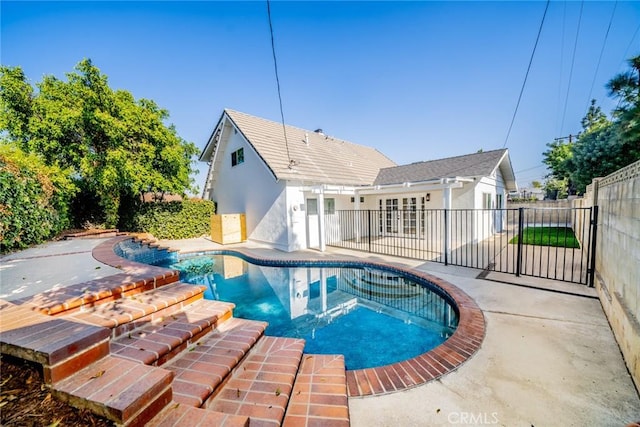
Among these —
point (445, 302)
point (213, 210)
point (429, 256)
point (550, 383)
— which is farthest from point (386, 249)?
point (213, 210)

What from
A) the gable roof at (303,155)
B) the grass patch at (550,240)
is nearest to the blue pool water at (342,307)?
the gable roof at (303,155)

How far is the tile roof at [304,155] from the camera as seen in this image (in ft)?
38.1

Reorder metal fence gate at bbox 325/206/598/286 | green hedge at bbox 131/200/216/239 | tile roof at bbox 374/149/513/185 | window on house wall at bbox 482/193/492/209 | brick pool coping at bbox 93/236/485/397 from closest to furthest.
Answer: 1. brick pool coping at bbox 93/236/485/397
2. metal fence gate at bbox 325/206/598/286
3. tile roof at bbox 374/149/513/185
4. window on house wall at bbox 482/193/492/209
5. green hedge at bbox 131/200/216/239

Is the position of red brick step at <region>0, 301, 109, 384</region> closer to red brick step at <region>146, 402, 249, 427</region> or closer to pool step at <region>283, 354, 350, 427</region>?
red brick step at <region>146, 402, 249, 427</region>

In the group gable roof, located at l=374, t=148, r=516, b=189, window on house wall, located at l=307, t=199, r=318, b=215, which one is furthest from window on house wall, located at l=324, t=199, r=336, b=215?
gable roof, located at l=374, t=148, r=516, b=189

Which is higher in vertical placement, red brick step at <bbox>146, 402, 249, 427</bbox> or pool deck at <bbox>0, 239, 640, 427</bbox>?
red brick step at <bbox>146, 402, 249, 427</bbox>

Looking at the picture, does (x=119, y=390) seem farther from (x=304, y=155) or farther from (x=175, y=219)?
(x=175, y=219)

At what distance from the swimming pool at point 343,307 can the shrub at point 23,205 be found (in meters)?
4.42

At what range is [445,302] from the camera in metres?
5.57

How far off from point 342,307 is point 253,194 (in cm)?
904

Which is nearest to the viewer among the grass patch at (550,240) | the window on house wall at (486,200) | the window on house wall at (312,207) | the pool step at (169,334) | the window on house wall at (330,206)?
the pool step at (169,334)

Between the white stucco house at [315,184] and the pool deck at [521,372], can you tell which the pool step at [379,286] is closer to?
the pool deck at [521,372]

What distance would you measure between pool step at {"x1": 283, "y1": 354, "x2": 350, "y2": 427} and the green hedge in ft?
47.7

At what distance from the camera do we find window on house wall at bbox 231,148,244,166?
13.7 m
